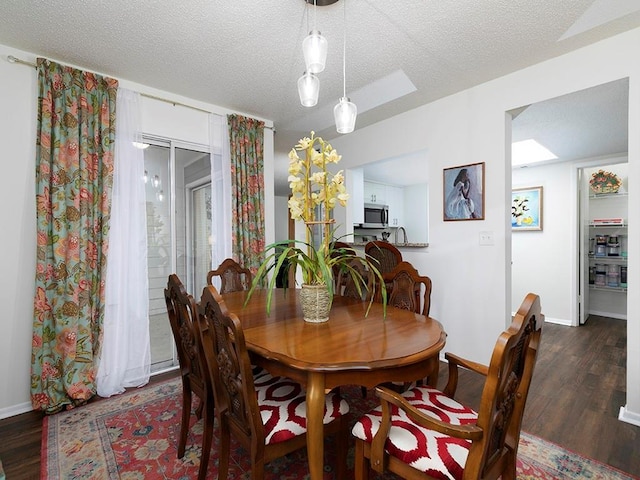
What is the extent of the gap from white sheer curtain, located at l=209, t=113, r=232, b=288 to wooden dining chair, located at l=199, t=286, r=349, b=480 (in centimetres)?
195

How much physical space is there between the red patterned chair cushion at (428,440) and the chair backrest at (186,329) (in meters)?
0.82

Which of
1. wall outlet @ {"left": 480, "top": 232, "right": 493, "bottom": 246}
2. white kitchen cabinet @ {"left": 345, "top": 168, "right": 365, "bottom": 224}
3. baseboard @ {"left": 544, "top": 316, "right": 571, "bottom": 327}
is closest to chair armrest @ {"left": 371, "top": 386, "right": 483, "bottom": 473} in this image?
wall outlet @ {"left": 480, "top": 232, "right": 493, "bottom": 246}

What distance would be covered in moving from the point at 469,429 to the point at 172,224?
2.91 meters

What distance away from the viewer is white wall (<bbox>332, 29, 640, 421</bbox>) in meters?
2.08

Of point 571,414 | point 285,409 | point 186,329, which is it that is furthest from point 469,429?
point 571,414

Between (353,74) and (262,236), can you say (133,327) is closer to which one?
(262,236)

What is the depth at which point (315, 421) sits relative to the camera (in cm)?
122

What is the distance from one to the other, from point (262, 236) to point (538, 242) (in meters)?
4.03

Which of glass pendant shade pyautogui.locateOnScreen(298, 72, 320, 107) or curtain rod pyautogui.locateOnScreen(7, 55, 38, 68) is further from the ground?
curtain rod pyautogui.locateOnScreen(7, 55, 38, 68)

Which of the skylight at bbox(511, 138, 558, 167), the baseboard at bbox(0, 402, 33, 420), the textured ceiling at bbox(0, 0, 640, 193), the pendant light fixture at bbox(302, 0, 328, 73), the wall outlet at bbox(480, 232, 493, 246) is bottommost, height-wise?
the baseboard at bbox(0, 402, 33, 420)

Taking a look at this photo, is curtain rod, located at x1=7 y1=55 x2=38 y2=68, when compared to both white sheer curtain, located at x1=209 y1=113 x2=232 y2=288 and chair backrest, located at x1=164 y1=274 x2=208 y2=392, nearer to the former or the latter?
white sheer curtain, located at x1=209 y1=113 x2=232 y2=288

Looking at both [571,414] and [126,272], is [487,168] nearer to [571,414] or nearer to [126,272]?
[571,414]

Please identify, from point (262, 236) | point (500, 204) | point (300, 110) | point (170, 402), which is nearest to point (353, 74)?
point (300, 110)

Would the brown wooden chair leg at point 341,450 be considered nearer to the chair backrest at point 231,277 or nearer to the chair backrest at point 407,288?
the chair backrest at point 407,288
